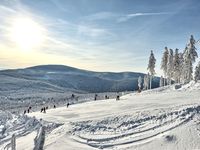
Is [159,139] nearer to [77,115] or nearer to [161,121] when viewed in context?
[161,121]

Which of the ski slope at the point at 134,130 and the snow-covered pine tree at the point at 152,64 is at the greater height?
the snow-covered pine tree at the point at 152,64

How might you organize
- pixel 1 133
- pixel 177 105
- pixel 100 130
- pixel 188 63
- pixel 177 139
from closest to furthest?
pixel 177 139 → pixel 100 130 → pixel 177 105 → pixel 1 133 → pixel 188 63

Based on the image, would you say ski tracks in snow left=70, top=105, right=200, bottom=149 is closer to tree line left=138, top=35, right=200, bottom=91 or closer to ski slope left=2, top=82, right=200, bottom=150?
ski slope left=2, top=82, right=200, bottom=150

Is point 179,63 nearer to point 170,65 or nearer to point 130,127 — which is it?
point 170,65

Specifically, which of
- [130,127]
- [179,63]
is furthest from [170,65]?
[130,127]

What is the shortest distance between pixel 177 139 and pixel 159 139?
186 centimetres

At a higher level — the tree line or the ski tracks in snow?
the tree line

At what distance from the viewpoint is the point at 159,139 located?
35469 mm

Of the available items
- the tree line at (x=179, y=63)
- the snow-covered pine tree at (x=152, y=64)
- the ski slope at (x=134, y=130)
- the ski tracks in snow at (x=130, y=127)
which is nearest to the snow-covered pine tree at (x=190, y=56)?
the tree line at (x=179, y=63)

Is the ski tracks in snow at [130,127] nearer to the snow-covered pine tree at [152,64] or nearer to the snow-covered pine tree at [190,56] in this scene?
the snow-covered pine tree at [190,56]

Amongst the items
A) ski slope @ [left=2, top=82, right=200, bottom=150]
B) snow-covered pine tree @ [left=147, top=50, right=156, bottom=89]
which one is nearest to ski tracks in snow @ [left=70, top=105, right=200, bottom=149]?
ski slope @ [left=2, top=82, right=200, bottom=150]

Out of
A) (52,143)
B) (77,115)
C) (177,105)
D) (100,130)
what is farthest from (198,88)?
(52,143)

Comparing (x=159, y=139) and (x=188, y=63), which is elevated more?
(x=188, y=63)

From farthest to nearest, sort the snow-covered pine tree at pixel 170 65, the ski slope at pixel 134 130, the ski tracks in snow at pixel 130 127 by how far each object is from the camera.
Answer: the snow-covered pine tree at pixel 170 65
the ski tracks in snow at pixel 130 127
the ski slope at pixel 134 130
